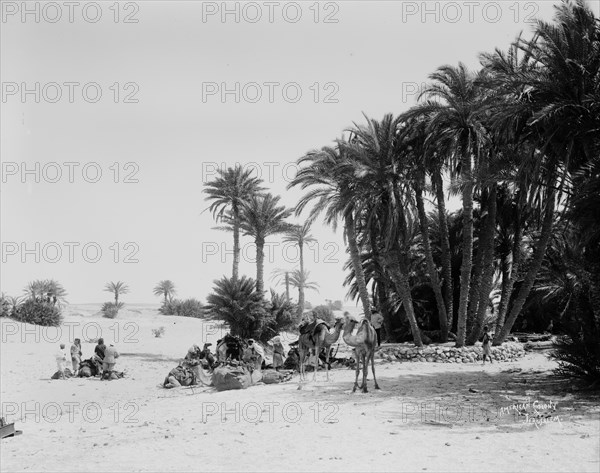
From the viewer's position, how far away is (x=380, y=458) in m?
8.88

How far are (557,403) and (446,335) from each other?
45.0 feet

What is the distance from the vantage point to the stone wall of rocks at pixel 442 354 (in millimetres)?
22906

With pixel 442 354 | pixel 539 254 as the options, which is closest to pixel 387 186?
pixel 539 254

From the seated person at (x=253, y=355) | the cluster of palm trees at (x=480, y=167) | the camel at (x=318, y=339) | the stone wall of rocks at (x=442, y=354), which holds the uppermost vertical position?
the cluster of palm trees at (x=480, y=167)

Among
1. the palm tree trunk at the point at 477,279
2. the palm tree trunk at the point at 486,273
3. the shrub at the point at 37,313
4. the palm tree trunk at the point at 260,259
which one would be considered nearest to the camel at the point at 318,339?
the palm tree trunk at the point at 486,273

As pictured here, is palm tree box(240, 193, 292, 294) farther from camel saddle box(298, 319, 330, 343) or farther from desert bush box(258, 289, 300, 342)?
camel saddle box(298, 319, 330, 343)

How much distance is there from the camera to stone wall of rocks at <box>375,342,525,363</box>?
22906 millimetres

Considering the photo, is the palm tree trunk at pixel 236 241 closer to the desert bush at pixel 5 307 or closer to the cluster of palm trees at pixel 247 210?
the cluster of palm trees at pixel 247 210

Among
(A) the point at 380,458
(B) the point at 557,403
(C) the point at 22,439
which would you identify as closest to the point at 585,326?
(B) the point at 557,403

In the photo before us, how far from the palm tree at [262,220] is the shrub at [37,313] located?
52.9ft

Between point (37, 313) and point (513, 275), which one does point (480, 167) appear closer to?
point (513, 275)

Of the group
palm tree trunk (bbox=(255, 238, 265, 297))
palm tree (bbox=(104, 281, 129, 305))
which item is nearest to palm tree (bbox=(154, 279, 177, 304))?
palm tree (bbox=(104, 281, 129, 305))

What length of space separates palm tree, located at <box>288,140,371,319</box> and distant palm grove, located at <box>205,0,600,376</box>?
7cm

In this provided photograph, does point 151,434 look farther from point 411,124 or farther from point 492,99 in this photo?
point 411,124
